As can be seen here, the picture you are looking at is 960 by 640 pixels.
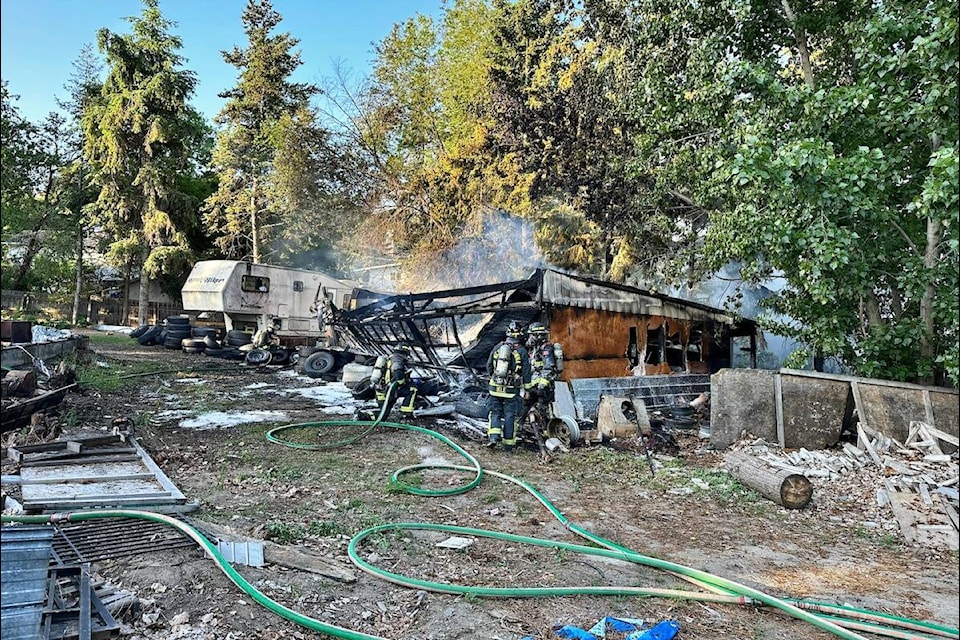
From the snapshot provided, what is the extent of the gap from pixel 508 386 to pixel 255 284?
14155 mm

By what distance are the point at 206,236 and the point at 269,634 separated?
29801mm

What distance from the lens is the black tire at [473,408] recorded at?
9.45 m

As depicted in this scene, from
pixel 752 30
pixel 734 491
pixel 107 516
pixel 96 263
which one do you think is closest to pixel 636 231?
pixel 752 30

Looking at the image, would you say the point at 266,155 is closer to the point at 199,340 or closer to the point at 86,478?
the point at 199,340

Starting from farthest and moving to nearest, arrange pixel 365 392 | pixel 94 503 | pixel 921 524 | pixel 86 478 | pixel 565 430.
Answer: pixel 365 392, pixel 565 430, pixel 86 478, pixel 921 524, pixel 94 503

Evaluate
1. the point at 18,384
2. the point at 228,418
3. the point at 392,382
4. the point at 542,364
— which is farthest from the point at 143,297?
the point at 542,364

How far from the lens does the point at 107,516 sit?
4531 millimetres

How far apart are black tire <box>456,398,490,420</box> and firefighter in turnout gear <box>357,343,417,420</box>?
0.78m

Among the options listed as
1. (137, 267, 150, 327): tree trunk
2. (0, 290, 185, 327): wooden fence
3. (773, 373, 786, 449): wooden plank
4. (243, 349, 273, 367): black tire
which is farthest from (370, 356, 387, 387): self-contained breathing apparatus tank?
(0, 290, 185, 327): wooden fence

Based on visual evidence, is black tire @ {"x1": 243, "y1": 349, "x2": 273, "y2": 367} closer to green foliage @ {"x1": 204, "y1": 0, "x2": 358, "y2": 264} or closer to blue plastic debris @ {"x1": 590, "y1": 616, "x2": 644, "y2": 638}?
green foliage @ {"x1": 204, "y1": 0, "x2": 358, "y2": 264}

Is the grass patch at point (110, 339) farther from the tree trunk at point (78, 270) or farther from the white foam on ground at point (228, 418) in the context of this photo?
the white foam on ground at point (228, 418)

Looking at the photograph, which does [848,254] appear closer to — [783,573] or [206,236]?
[783,573]

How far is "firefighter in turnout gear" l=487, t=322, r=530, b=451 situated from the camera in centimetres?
781

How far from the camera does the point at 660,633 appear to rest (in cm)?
323
